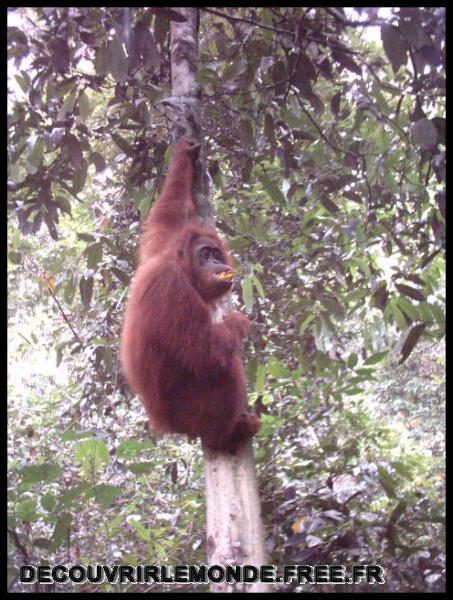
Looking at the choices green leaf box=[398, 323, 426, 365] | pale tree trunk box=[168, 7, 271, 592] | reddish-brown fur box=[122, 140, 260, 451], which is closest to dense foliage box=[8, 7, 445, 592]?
green leaf box=[398, 323, 426, 365]

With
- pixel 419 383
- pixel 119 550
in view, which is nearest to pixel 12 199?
pixel 119 550

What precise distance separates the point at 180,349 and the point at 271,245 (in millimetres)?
1420

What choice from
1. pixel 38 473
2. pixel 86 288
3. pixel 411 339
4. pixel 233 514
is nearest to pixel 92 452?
pixel 38 473

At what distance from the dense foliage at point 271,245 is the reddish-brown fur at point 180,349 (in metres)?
0.18

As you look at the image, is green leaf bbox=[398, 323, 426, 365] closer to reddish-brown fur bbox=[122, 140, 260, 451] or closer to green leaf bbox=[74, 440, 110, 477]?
reddish-brown fur bbox=[122, 140, 260, 451]

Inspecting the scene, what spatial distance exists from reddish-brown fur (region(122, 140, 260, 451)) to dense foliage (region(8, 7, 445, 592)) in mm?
175

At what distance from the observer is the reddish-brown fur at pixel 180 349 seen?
207 cm

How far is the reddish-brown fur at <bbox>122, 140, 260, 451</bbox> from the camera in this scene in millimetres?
2074

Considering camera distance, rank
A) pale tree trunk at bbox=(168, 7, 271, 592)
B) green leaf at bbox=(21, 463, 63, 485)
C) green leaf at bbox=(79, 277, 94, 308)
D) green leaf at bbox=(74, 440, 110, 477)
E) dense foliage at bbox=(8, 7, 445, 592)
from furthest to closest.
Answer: green leaf at bbox=(79, 277, 94, 308) → dense foliage at bbox=(8, 7, 445, 592) → green leaf at bbox=(74, 440, 110, 477) → green leaf at bbox=(21, 463, 63, 485) → pale tree trunk at bbox=(168, 7, 271, 592)

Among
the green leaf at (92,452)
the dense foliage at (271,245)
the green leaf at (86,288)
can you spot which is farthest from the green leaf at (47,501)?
the green leaf at (86,288)

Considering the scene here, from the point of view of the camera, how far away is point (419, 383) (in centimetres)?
582

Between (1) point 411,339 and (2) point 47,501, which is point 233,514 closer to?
(2) point 47,501

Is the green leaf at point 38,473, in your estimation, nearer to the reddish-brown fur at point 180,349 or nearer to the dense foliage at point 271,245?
the dense foliage at point 271,245

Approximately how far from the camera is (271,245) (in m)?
3.32
